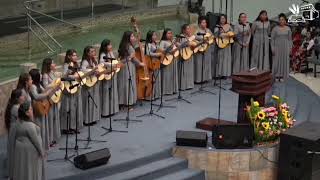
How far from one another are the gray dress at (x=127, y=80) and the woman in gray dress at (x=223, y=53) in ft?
7.66

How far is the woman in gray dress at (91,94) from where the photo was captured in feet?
37.1

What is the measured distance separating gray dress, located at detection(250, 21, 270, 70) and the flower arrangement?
3156mm

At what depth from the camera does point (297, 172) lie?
10672 mm

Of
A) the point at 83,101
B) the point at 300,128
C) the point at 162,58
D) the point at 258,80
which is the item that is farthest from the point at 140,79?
the point at 300,128

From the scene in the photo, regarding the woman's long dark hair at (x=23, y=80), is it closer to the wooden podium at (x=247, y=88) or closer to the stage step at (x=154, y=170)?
the stage step at (x=154, y=170)

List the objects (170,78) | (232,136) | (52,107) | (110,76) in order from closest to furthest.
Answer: (52,107), (232,136), (110,76), (170,78)

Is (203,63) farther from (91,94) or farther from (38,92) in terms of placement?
(38,92)

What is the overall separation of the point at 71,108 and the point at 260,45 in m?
4.85

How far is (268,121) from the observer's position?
36.2ft

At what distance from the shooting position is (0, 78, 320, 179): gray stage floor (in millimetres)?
→ 10461

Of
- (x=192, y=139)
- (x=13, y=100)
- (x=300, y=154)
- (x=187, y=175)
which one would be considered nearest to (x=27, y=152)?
(x=13, y=100)

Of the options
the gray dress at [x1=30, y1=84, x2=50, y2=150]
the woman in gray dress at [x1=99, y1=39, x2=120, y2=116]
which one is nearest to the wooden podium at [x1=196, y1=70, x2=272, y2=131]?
the woman in gray dress at [x1=99, y1=39, x2=120, y2=116]

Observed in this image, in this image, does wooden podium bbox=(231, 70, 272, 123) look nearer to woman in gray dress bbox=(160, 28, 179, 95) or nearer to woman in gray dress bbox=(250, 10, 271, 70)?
woman in gray dress bbox=(160, 28, 179, 95)

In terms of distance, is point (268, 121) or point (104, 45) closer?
point (268, 121)
